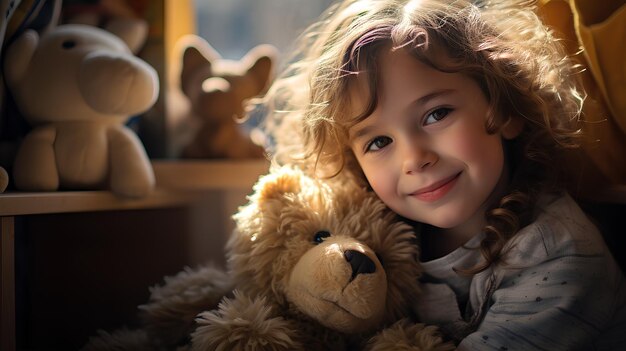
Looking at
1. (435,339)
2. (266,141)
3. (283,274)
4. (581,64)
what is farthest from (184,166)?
(581,64)

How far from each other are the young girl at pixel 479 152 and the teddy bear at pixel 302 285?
0.06 meters

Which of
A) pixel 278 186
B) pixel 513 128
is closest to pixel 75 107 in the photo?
pixel 278 186

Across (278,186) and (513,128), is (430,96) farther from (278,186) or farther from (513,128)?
(278,186)

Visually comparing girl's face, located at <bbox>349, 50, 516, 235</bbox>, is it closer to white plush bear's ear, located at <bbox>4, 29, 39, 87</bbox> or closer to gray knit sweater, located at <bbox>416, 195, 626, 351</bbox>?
gray knit sweater, located at <bbox>416, 195, 626, 351</bbox>

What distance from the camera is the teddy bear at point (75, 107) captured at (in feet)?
2.86

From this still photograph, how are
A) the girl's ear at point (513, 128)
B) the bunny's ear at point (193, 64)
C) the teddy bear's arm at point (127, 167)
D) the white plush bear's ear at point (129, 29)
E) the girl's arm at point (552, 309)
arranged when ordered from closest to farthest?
the girl's arm at point (552, 309)
the girl's ear at point (513, 128)
the teddy bear's arm at point (127, 167)
the white plush bear's ear at point (129, 29)
the bunny's ear at point (193, 64)

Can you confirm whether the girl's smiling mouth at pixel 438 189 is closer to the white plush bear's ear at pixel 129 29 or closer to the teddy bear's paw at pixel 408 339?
the teddy bear's paw at pixel 408 339

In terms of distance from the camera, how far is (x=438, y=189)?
764mm

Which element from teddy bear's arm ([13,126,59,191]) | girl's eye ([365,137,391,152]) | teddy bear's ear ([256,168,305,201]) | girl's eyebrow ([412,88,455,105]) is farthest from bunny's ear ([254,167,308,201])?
teddy bear's arm ([13,126,59,191])

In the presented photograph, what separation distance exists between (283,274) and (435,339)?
0.71ft

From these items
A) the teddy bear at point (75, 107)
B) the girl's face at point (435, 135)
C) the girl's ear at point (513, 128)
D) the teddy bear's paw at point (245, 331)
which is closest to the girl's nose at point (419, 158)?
the girl's face at point (435, 135)

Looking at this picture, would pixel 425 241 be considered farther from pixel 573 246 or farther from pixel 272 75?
pixel 272 75

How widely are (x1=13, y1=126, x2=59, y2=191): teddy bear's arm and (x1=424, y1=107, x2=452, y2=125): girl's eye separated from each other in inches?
22.3

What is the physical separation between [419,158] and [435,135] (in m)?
0.04
